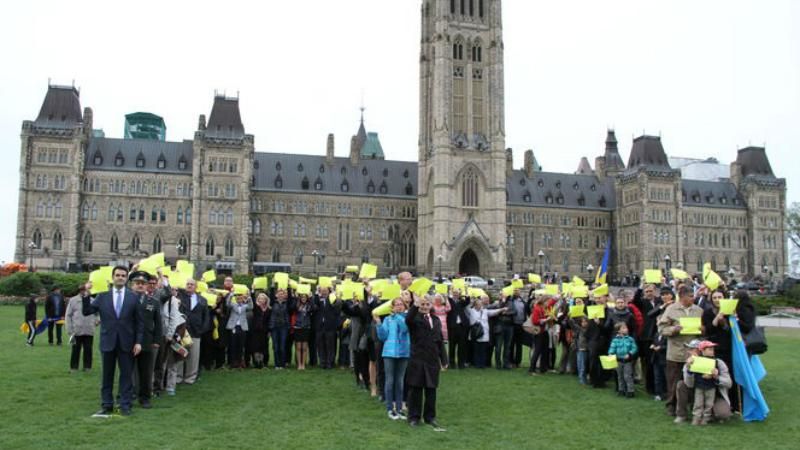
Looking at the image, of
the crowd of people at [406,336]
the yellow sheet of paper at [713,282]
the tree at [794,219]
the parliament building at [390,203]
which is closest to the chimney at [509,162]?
the parliament building at [390,203]

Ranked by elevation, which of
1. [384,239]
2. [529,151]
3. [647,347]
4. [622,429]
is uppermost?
[529,151]

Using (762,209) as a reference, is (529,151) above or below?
above

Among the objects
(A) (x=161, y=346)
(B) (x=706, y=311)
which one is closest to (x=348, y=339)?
(A) (x=161, y=346)

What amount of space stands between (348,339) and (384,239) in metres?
65.3

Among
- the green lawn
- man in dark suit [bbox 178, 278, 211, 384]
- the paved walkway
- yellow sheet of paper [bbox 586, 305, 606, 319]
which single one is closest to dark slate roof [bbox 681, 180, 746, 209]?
the paved walkway

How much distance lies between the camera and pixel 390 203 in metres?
84.1

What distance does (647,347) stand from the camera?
15.4m

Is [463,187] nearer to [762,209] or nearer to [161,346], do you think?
[762,209]

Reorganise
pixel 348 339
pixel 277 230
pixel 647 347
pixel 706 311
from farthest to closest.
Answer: pixel 277 230 → pixel 348 339 → pixel 647 347 → pixel 706 311

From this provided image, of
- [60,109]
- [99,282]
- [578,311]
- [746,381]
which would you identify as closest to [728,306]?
[746,381]

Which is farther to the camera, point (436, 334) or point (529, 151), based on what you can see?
point (529, 151)

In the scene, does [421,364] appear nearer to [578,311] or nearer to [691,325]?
[691,325]

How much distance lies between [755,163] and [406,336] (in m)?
94.8

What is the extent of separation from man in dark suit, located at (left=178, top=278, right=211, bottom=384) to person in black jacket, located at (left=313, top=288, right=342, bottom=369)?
284 cm
